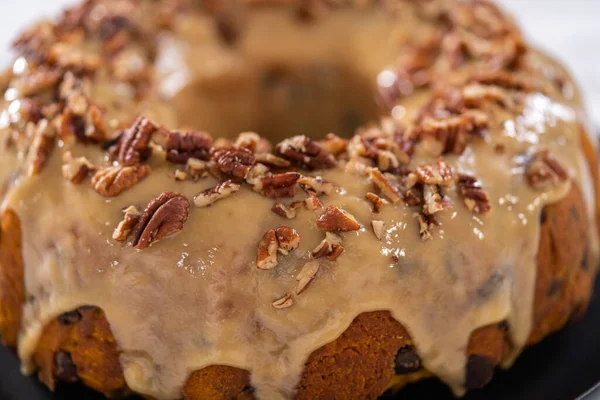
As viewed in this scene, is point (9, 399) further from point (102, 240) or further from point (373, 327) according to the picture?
point (373, 327)

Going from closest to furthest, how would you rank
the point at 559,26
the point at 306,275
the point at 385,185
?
the point at 306,275 → the point at 385,185 → the point at 559,26

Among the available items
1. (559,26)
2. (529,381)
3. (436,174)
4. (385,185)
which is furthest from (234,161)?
(559,26)

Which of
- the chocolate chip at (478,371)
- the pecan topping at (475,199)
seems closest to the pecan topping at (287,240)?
the pecan topping at (475,199)

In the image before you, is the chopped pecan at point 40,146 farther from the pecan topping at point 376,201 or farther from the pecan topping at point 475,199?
the pecan topping at point 475,199

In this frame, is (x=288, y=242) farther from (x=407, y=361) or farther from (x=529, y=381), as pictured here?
(x=529, y=381)

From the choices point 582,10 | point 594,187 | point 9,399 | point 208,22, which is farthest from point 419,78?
point 582,10

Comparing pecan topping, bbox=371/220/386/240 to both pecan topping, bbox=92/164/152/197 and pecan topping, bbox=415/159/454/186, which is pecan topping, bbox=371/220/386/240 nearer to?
pecan topping, bbox=415/159/454/186

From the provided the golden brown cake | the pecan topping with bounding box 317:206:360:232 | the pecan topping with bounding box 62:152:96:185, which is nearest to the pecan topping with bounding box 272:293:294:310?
the golden brown cake
